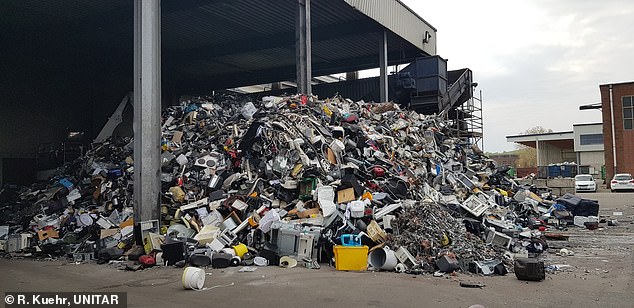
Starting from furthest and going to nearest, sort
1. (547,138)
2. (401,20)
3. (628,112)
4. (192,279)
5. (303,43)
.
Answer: (547,138) < (628,112) < (401,20) < (303,43) < (192,279)

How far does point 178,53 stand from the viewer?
68.6ft

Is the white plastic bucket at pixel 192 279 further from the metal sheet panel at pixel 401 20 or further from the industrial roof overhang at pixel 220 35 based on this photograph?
the metal sheet panel at pixel 401 20

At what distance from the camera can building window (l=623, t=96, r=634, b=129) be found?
33.0 m

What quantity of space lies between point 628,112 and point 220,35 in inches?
1225

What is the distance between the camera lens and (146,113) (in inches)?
368

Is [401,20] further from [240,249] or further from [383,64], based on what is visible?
[240,249]

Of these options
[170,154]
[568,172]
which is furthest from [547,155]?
[170,154]

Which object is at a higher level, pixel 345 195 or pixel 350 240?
pixel 345 195

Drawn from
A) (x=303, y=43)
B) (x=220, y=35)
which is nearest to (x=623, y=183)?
(x=303, y=43)

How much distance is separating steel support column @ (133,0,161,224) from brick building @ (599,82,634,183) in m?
34.6

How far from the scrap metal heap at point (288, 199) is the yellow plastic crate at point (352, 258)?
0.78ft

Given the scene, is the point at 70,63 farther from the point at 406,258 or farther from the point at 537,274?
the point at 537,274

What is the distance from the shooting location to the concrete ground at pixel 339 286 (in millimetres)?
5398

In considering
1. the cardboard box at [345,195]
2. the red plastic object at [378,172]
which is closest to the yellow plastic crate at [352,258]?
the cardboard box at [345,195]
